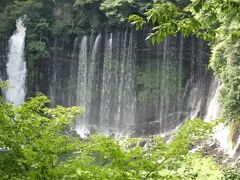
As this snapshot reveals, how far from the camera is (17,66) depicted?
93.9 feet

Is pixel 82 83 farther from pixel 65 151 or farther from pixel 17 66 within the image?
pixel 65 151

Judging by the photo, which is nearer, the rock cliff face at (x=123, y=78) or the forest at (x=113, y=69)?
the forest at (x=113, y=69)

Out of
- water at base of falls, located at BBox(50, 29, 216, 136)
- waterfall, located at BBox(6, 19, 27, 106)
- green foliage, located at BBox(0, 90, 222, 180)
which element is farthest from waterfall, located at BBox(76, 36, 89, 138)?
green foliage, located at BBox(0, 90, 222, 180)

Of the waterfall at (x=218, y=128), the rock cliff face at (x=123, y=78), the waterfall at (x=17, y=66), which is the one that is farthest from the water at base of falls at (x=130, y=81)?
the waterfall at (x=17, y=66)

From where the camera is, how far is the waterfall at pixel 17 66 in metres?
28.5

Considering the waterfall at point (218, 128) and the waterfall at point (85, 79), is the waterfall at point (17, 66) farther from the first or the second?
the waterfall at point (218, 128)

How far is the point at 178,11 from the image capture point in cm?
352

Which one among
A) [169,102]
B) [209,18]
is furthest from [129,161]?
[169,102]

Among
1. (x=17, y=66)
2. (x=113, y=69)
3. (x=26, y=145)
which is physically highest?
(x=17, y=66)

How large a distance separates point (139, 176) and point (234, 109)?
36.0ft

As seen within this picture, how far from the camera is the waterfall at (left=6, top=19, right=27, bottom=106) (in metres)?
28.5

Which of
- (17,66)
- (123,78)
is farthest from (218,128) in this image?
(17,66)

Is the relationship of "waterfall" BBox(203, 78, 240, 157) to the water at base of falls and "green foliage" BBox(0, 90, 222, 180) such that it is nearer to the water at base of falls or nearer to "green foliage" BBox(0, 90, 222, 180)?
the water at base of falls

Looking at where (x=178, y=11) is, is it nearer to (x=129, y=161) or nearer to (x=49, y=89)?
(x=129, y=161)
